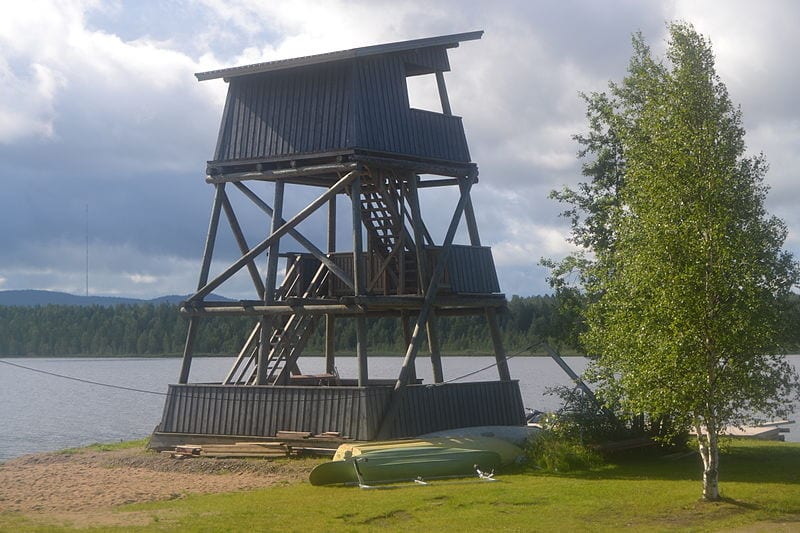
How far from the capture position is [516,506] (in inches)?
837

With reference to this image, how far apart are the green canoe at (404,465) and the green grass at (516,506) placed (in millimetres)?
515

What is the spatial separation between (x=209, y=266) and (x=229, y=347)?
358ft

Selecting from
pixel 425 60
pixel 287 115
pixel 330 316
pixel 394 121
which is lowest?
pixel 330 316

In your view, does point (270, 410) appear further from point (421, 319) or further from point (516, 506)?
point (516, 506)

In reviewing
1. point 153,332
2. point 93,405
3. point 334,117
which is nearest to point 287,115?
point 334,117

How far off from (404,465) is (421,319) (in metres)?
6.00

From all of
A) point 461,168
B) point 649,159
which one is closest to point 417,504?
point 649,159

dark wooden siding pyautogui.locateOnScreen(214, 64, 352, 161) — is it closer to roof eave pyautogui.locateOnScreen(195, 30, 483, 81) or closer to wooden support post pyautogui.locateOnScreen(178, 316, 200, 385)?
roof eave pyautogui.locateOnScreen(195, 30, 483, 81)

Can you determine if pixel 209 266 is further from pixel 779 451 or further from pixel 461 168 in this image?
pixel 779 451

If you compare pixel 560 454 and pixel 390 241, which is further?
pixel 390 241

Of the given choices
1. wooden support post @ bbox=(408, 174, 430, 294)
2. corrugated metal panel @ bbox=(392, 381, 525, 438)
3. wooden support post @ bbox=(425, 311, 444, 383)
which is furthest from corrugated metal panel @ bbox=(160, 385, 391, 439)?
wooden support post @ bbox=(408, 174, 430, 294)

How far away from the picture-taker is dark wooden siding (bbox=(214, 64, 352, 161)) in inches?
1192

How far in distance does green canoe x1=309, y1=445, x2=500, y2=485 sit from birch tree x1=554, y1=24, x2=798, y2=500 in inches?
159

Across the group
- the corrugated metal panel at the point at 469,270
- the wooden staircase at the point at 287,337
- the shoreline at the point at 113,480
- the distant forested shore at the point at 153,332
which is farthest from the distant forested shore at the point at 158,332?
the shoreline at the point at 113,480
